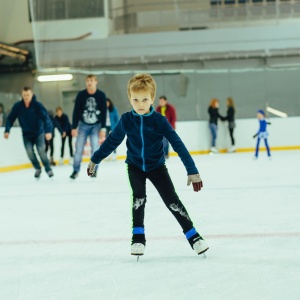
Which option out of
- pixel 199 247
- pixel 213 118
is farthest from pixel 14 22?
pixel 199 247

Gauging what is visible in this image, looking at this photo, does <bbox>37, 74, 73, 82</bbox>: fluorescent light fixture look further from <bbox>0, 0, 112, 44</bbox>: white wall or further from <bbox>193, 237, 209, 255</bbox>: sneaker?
<bbox>193, 237, 209, 255</bbox>: sneaker

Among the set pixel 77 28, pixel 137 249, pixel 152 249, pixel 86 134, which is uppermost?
pixel 77 28

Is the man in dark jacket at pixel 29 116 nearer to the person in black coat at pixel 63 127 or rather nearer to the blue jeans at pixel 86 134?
the blue jeans at pixel 86 134

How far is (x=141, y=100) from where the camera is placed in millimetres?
2848

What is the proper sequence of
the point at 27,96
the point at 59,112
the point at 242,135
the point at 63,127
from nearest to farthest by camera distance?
1. the point at 27,96
2. the point at 63,127
3. the point at 59,112
4. the point at 242,135

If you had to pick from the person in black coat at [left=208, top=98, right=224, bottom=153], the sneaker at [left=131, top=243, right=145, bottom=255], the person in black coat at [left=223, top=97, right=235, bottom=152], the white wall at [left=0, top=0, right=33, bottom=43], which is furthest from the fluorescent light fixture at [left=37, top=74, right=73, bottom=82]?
the sneaker at [left=131, top=243, right=145, bottom=255]

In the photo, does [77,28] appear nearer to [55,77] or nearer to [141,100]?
[55,77]

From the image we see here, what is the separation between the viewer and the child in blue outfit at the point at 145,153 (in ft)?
9.38

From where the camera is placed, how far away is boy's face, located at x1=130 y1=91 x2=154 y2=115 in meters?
2.83

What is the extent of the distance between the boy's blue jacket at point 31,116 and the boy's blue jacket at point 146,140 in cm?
515

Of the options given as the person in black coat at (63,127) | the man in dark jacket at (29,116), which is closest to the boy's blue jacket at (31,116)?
the man in dark jacket at (29,116)

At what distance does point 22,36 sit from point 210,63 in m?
5.17

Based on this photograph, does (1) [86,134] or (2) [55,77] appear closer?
(1) [86,134]

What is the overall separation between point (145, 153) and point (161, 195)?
0.71 feet
